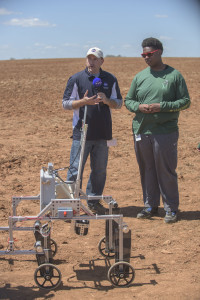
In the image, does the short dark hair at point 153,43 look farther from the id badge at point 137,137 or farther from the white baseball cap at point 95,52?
the id badge at point 137,137

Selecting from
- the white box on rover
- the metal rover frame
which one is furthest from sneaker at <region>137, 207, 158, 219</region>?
the white box on rover

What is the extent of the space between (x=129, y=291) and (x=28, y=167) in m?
4.79

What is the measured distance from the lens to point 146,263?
470cm

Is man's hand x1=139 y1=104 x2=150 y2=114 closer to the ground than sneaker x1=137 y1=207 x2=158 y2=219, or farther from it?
A: farther from it

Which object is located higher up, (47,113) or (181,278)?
(47,113)

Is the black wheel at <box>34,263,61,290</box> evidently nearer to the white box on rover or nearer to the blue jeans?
the white box on rover

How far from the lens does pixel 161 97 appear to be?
17.6ft

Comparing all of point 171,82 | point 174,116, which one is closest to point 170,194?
point 174,116

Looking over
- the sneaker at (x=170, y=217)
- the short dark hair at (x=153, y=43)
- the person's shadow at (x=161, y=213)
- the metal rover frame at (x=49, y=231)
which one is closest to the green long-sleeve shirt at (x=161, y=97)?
the short dark hair at (x=153, y=43)

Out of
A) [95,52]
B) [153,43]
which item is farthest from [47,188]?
[153,43]

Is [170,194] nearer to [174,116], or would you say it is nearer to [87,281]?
[174,116]

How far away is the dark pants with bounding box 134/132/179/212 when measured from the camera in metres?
5.49

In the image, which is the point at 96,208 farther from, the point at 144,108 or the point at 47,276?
the point at 47,276

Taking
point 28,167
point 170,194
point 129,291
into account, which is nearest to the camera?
point 129,291
